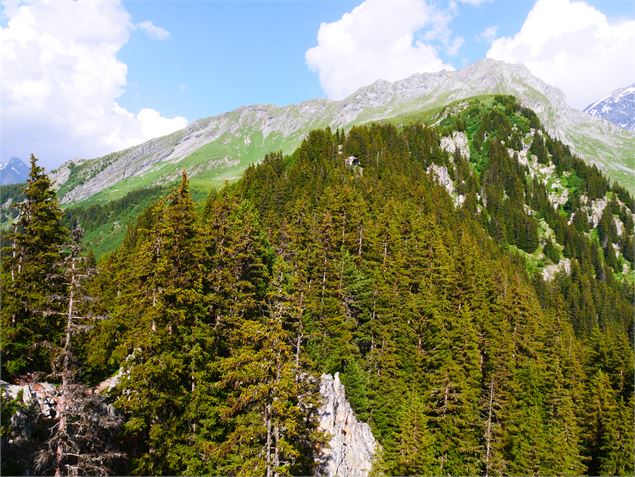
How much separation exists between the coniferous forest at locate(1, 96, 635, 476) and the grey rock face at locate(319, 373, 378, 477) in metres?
1.25

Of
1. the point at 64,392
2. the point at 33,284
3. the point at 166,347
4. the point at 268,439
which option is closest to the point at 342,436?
the point at 268,439

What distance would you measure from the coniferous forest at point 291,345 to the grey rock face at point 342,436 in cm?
125

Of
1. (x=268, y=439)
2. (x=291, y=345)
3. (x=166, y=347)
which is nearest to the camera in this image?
(x=268, y=439)

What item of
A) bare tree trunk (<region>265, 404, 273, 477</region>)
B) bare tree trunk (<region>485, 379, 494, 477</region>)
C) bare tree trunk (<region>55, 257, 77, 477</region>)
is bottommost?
bare tree trunk (<region>485, 379, 494, 477</region>)

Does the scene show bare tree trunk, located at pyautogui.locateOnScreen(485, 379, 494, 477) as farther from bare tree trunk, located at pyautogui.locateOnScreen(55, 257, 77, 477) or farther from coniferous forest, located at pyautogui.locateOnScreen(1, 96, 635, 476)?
bare tree trunk, located at pyautogui.locateOnScreen(55, 257, 77, 477)

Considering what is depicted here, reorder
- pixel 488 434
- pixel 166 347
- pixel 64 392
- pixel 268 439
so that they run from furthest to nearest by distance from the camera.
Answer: pixel 488 434 → pixel 166 347 → pixel 268 439 → pixel 64 392

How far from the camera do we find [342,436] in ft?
117

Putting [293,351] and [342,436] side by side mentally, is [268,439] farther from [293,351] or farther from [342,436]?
[342,436]

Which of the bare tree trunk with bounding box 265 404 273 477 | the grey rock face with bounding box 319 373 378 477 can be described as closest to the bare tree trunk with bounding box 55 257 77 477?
the bare tree trunk with bounding box 265 404 273 477

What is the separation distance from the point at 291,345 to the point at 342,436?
634 inches

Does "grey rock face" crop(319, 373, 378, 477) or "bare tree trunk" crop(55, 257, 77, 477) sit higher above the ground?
"bare tree trunk" crop(55, 257, 77, 477)

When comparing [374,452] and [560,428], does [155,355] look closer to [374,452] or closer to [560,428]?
[374,452]

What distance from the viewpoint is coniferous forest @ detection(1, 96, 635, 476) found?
71.5 ft

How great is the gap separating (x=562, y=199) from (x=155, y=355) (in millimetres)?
147874
